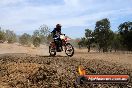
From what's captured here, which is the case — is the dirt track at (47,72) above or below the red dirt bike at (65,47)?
below

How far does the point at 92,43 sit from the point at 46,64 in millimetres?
76380

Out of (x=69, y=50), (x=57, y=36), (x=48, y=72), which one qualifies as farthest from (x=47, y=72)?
(x=57, y=36)

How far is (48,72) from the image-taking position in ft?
45.9

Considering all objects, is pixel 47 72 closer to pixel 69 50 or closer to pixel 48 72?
pixel 48 72

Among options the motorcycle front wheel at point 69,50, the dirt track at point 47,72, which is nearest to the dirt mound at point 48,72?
the dirt track at point 47,72

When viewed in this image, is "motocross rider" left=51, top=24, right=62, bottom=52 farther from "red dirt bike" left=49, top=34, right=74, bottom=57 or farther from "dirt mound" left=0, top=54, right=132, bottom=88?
"dirt mound" left=0, top=54, right=132, bottom=88

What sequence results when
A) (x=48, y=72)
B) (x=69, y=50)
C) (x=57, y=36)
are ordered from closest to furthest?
(x=48, y=72) < (x=69, y=50) < (x=57, y=36)

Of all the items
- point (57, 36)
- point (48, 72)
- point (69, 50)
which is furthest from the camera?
point (57, 36)

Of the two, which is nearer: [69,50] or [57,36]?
[69,50]

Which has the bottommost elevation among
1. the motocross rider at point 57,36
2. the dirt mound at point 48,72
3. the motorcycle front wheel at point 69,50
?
the dirt mound at point 48,72

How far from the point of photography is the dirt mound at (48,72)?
1282 cm

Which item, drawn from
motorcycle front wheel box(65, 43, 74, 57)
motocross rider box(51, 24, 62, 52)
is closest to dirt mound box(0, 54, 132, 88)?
motorcycle front wheel box(65, 43, 74, 57)

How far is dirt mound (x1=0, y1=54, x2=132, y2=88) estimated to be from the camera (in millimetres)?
12820

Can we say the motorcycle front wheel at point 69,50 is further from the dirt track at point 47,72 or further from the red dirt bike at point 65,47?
the dirt track at point 47,72
